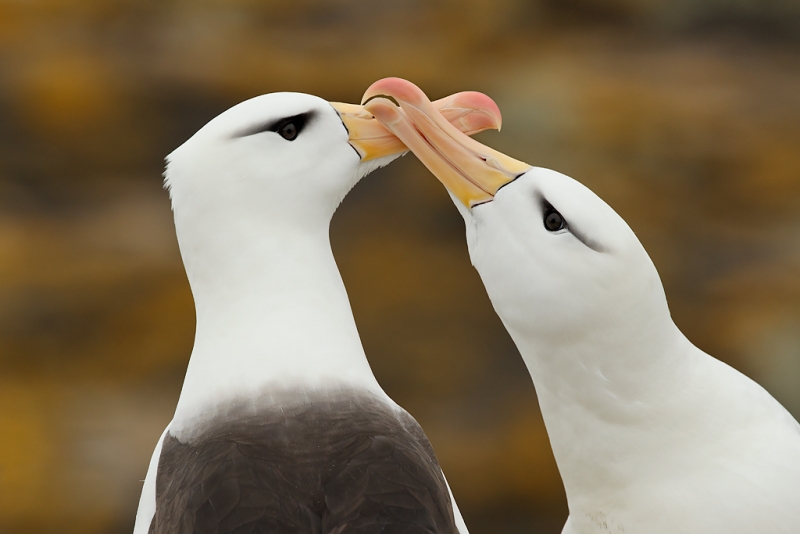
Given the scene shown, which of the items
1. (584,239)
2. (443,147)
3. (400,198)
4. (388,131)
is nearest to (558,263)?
(584,239)

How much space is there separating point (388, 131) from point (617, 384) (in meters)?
1.01

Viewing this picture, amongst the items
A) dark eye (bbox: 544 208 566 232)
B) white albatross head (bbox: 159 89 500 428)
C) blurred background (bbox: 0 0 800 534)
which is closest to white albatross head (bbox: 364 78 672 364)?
dark eye (bbox: 544 208 566 232)

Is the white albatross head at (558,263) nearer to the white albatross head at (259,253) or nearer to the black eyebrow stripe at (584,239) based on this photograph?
the black eyebrow stripe at (584,239)

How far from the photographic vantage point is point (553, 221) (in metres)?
2.46

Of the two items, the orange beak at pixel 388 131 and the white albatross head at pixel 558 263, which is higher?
the orange beak at pixel 388 131

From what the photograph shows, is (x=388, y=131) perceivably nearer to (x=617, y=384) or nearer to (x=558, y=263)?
(x=558, y=263)

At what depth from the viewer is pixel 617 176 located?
6.25 metres

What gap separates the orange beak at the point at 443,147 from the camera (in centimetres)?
265

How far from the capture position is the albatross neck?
258 centimetres

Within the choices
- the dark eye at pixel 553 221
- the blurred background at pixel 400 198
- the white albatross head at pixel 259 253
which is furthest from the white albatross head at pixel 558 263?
A: the blurred background at pixel 400 198

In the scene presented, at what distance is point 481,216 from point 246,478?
94 centimetres

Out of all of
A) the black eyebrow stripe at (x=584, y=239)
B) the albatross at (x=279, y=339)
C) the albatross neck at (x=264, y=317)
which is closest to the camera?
the albatross at (x=279, y=339)

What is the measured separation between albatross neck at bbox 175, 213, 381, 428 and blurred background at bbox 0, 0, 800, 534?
340 cm

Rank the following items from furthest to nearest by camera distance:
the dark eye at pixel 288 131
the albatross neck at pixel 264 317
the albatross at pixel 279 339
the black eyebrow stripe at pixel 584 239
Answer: the dark eye at pixel 288 131, the albatross neck at pixel 264 317, the black eyebrow stripe at pixel 584 239, the albatross at pixel 279 339
